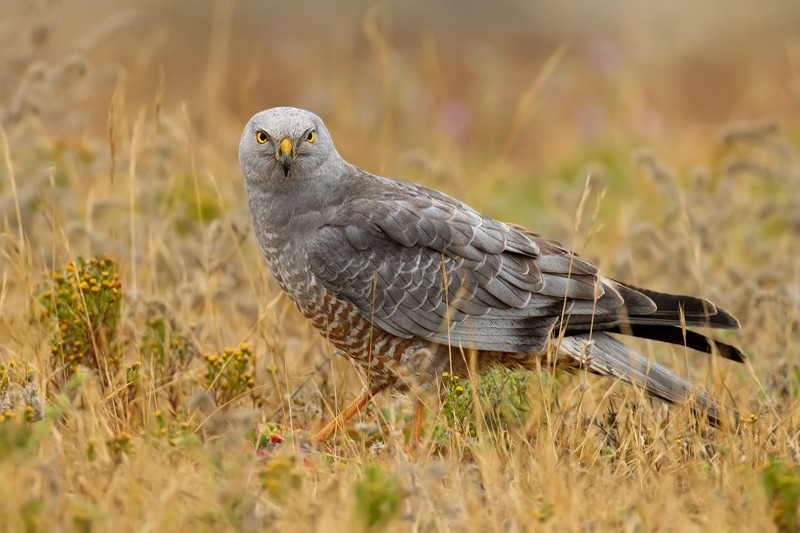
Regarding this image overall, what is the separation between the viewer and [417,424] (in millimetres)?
4105

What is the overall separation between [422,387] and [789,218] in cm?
292

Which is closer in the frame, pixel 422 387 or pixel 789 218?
pixel 422 387

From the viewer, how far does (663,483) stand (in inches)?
124

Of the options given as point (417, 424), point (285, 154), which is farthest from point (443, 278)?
point (285, 154)

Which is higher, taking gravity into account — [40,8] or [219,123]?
[40,8]

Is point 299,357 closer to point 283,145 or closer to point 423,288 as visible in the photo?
point 423,288

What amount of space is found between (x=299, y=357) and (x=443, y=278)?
0.85m

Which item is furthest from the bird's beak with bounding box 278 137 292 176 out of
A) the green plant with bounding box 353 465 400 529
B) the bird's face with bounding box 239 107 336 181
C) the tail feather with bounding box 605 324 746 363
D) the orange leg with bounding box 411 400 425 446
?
the green plant with bounding box 353 465 400 529

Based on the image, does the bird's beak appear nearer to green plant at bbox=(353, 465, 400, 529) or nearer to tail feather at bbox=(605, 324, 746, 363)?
tail feather at bbox=(605, 324, 746, 363)

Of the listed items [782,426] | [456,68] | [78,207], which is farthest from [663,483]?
[456,68]

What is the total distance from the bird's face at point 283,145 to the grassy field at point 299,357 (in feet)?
0.79

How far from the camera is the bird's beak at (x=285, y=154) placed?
4.19 metres

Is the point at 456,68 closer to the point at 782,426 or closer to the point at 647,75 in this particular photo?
the point at 647,75

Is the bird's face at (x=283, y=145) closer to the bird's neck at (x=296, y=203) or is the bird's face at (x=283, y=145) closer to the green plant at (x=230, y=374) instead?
the bird's neck at (x=296, y=203)
